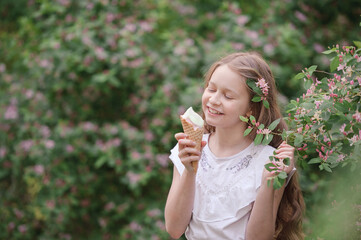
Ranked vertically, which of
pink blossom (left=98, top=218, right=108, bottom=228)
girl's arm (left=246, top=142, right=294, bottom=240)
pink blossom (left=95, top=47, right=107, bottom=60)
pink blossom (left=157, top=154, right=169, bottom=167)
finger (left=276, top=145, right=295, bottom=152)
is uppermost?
finger (left=276, top=145, right=295, bottom=152)

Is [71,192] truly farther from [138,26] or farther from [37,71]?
[138,26]

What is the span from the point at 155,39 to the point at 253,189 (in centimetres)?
228

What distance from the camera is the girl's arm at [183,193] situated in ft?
5.06

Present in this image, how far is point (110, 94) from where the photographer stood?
11.8 feet

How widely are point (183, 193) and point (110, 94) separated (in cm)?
211

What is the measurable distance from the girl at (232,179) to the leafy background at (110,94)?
140 centimetres

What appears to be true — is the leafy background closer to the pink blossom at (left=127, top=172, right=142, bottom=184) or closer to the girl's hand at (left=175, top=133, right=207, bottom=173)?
the pink blossom at (left=127, top=172, right=142, bottom=184)

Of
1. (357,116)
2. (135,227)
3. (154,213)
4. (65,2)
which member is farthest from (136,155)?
(357,116)

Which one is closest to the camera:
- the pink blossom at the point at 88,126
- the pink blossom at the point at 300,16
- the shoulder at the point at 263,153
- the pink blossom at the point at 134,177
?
the shoulder at the point at 263,153

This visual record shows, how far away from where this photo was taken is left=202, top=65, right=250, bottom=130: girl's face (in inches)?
62.7

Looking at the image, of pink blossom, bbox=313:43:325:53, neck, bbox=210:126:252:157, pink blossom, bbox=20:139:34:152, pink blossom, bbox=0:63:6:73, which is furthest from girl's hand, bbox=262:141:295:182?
pink blossom, bbox=0:63:6:73

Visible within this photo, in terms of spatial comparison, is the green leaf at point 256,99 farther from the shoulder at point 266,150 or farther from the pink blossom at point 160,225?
the pink blossom at point 160,225

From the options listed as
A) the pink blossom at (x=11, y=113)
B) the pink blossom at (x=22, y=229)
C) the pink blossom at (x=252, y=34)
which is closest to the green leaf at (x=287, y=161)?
the pink blossom at (x=252, y=34)

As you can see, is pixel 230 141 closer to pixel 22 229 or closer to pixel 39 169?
pixel 39 169
